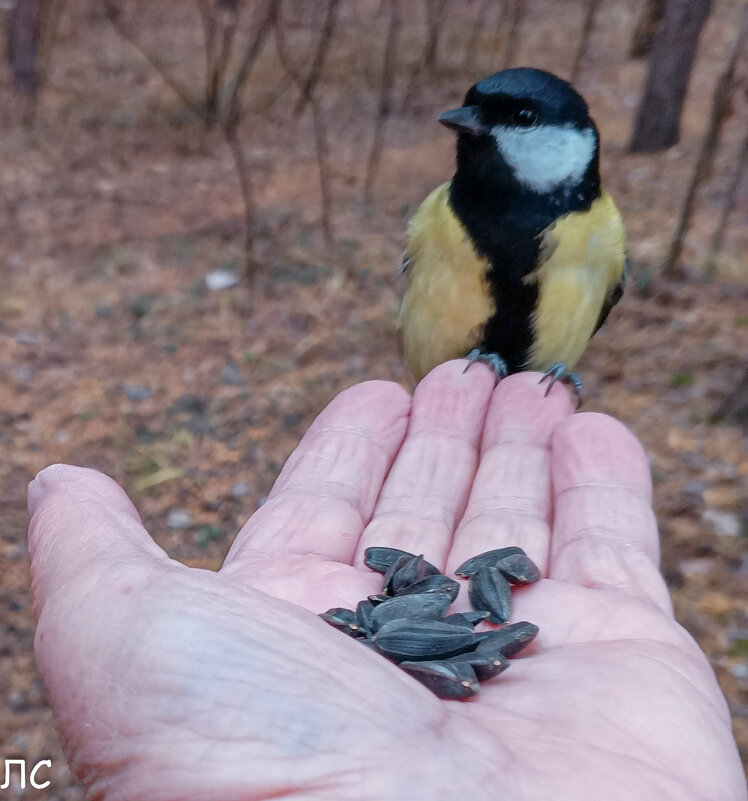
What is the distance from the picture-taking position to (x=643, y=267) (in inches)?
175

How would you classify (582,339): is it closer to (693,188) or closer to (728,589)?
(728,589)

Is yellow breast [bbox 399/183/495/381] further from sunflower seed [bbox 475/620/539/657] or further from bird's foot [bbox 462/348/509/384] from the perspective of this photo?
sunflower seed [bbox 475/620/539/657]

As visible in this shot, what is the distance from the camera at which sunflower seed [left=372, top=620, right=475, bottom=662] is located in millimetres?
1353

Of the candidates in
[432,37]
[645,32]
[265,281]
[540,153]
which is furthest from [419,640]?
[645,32]

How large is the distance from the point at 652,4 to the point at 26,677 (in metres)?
7.81

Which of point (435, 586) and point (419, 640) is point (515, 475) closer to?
point (435, 586)

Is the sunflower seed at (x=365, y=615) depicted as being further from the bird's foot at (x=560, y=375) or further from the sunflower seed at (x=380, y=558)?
the bird's foot at (x=560, y=375)

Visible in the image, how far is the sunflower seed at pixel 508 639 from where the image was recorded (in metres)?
1.34

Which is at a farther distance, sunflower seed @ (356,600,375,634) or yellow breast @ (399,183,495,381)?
yellow breast @ (399,183,495,381)

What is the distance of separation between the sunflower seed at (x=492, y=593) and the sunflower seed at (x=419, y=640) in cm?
6

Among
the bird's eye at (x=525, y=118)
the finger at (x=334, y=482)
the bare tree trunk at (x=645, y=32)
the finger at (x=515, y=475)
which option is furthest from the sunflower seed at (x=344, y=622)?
the bare tree trunk at (x=645, y=32)

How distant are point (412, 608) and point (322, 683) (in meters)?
0.37

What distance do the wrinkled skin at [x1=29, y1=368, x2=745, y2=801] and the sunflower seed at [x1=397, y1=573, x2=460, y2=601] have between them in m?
0.04

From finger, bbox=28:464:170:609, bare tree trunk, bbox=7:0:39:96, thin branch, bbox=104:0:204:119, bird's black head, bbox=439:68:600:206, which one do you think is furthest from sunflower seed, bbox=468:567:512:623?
bare tree trunk, bbox=7:0:39:96
